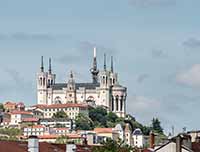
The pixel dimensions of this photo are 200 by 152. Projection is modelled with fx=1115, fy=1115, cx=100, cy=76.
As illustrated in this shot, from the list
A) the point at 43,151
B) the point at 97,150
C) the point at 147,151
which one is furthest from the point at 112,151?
the point at 147,151

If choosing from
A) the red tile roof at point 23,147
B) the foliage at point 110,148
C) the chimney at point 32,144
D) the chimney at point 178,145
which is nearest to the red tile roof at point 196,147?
the foliage at point 110,148

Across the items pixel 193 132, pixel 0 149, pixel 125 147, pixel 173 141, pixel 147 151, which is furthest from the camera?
pixel 193 132

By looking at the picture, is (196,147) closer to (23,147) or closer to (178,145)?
(178,145)

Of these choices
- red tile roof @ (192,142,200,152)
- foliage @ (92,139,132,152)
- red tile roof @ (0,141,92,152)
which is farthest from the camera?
red tile roof @ (192,142,200,152)

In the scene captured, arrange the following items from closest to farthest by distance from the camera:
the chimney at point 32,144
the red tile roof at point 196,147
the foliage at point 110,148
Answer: the chimney at point 32,144 → the foliage at point 110,148 → the red tile roof at point 196,147

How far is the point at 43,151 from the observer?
155ft

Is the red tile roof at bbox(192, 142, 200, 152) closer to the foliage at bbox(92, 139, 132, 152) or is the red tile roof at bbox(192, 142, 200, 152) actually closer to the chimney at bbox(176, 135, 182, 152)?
the foliage at bbox(92, 139, 132, 152)

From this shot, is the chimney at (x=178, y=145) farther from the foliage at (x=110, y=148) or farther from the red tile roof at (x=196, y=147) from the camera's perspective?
the red tile roof at (x=196, y=147)

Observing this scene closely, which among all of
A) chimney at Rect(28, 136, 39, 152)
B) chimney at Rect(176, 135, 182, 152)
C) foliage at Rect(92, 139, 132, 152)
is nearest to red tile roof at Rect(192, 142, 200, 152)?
foliage at Rect(92, 139, 132, 152)

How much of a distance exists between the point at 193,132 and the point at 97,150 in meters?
19.2

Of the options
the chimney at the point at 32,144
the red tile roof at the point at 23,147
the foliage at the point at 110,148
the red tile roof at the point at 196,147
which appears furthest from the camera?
the red tile roof at the point at 196,147

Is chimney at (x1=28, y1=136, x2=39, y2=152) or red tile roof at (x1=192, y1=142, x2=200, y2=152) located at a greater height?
red tile roof at (x1=192, y1=142, x2=200, y2=152)

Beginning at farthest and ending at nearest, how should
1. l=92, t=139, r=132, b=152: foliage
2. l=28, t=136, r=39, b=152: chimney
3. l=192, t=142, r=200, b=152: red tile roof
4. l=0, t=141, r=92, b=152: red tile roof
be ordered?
l=192, t=142, r=200, b=152: red tile roof
l=92, t=139, r=132, b=152: foliage
l=0, t=141, r=92, b=152: red tile roof
l=28, t=136, r=39, b=152: chimney

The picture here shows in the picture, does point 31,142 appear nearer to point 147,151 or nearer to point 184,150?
point 184,150
